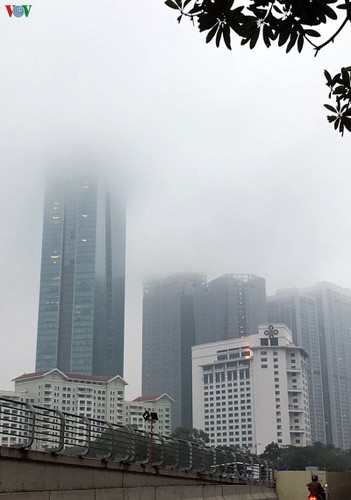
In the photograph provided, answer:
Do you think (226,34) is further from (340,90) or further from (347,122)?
(340,90)

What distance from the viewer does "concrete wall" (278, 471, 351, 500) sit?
25.0 meters

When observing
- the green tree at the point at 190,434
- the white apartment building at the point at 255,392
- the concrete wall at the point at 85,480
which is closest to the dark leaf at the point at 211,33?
the concrete wall at the point at 85,480

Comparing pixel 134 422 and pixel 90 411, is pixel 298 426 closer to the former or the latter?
pixel 134 422

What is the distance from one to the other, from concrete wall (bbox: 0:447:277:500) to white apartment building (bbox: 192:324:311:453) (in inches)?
5750

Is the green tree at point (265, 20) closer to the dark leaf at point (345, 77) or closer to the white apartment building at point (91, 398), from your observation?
the dark leaf at point (345, 77)

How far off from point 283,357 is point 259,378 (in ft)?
28.1

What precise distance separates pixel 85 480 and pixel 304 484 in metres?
15.4

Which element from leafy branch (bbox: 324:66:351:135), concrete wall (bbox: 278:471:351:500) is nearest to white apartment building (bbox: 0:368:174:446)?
concrete wall (bbox: 278:471:351:500)

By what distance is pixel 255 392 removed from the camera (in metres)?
169

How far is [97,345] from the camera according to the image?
19262 centimetres

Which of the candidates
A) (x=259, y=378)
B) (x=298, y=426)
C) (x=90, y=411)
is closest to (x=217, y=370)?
(x=259, y=378)

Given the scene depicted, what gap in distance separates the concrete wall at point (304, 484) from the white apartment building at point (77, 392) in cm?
12111

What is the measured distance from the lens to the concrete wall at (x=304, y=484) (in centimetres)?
2497

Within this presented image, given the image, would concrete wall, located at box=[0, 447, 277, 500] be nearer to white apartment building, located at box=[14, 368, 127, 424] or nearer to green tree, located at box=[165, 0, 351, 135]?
green tree, located at box=[165, 0, 351, 135]
